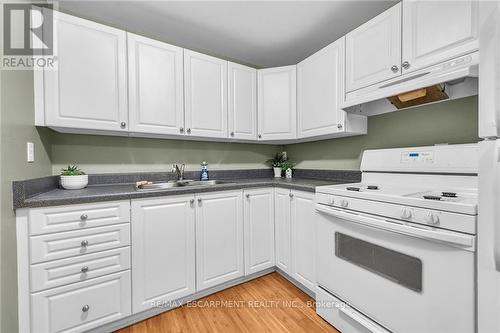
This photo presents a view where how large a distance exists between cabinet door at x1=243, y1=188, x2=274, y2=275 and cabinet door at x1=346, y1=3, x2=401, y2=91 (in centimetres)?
119

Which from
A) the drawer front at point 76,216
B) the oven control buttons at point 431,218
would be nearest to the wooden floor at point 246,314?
the drawer front at point 76,216

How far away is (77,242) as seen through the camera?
1320 millimetres

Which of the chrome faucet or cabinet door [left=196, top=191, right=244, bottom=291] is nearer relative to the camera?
cabinet door [left=196, top=191, right=244, bottom=291]

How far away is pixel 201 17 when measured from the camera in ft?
6.06

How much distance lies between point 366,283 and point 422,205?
57cm

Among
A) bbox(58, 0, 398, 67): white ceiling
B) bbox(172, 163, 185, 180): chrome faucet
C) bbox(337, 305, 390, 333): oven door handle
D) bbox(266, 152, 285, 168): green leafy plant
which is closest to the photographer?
bbox(337, 305, 390, 333): oven door handle

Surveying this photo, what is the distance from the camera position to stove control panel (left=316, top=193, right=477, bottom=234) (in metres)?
0.89

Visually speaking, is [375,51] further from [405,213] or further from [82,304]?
[82,304]

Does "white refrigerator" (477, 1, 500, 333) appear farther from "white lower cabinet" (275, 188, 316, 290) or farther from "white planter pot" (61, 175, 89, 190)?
"white planter pot" (61, 175, 89, 190)

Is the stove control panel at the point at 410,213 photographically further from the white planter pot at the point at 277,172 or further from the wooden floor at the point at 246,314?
the white planter pot at the point at 277,172

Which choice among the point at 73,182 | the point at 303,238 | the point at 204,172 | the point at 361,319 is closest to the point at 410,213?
the point at 361,319

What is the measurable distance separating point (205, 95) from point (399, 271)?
6.43 feet

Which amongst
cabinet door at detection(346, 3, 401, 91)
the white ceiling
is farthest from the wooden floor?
the white ceiling

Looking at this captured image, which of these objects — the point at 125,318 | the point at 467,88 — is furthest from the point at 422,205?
the point at 125,318
